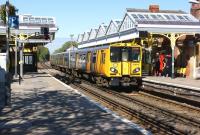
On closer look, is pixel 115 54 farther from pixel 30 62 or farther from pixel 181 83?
pixel 30 62

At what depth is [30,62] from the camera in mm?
51844

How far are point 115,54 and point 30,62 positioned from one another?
28335 millimetres

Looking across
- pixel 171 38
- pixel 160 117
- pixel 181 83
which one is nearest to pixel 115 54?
pixel 181 83

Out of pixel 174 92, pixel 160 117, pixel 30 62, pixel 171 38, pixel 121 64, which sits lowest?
pixel 160 117

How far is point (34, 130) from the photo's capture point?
11.3 m

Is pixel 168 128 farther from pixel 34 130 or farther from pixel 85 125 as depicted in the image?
pixel 34 130

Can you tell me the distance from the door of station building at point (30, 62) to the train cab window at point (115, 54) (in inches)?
1083

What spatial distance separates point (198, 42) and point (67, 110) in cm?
2251

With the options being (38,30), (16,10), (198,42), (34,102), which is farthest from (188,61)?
(34,102)

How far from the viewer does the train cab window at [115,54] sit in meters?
24.9

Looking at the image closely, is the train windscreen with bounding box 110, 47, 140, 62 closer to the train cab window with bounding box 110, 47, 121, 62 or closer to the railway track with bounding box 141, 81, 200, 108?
the train cab window with bounding box 110, 47, 121, 62

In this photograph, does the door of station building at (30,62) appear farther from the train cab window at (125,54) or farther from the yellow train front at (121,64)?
the train cab window at (125,54)

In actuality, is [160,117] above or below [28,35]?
below

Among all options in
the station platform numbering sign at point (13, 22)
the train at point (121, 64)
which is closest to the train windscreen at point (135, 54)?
the train at point (121, 64)
